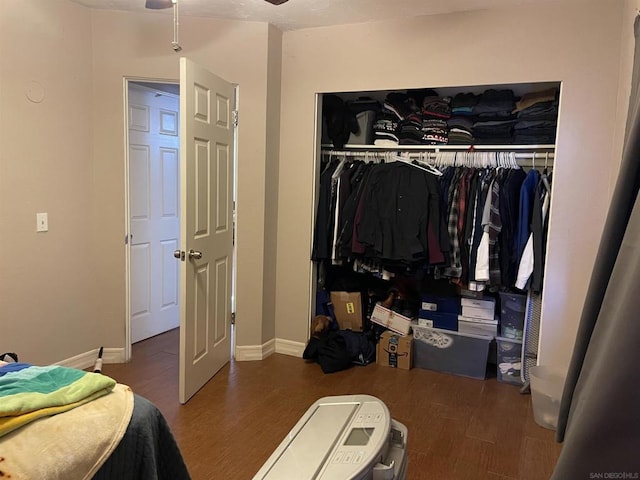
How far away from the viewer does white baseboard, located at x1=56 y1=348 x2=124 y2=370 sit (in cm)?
326

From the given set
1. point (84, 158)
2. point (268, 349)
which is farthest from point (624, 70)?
point (84, 158)

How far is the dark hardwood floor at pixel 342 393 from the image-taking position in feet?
7.51

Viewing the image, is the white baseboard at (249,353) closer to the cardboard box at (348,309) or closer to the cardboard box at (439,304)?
the cardboard box at (348,309)

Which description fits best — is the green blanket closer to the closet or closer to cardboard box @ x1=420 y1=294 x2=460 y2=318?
the closet

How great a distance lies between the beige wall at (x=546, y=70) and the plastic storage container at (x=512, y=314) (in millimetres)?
284

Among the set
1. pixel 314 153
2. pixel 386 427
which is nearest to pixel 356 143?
pixel 314 153

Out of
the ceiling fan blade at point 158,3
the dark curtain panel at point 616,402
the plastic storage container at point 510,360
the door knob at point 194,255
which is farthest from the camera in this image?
the plastic storage container at point 510,360

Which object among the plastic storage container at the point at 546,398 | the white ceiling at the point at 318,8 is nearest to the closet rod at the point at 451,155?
the white ceiling at the point at 318,8

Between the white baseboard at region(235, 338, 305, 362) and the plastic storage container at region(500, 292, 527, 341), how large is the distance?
5.04 feet

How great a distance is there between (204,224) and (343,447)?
6.51 feet

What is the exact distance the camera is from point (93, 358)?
3.40 meters

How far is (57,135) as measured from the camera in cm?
302

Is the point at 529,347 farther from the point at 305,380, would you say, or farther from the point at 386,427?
the point at 386,427

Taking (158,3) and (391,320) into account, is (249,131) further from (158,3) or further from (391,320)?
(391,320)
